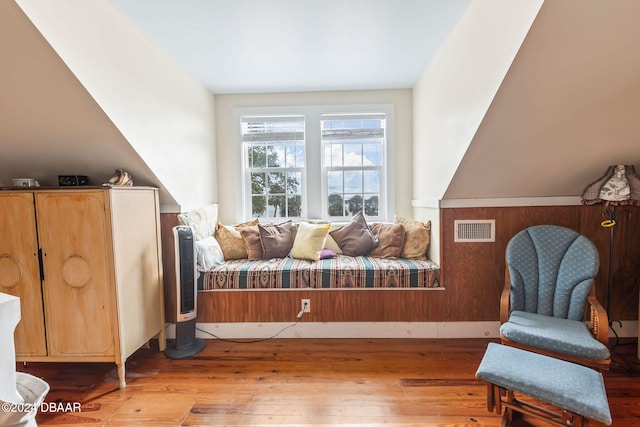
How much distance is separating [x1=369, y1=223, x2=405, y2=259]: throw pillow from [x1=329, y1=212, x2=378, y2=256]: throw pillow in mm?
63

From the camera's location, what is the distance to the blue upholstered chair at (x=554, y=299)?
1640 millimetres

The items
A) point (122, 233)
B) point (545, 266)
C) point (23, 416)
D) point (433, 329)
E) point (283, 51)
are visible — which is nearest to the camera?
point (23, 416)

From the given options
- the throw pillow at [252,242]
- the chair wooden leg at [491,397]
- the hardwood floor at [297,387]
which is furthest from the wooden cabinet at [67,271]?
the chair wooden leg at [491,397]

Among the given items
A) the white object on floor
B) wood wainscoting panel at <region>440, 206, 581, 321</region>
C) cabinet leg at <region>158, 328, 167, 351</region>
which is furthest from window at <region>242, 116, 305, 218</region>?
the white object on floor

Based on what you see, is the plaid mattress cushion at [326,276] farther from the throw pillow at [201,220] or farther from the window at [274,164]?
the window at [274,164]

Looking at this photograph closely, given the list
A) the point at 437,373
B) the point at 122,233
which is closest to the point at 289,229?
the point at 122,233

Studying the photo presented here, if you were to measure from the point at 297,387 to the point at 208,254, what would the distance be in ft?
4.51

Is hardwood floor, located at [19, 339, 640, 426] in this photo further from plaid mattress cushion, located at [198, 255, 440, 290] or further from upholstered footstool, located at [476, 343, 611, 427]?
plaid mattress cushion, located at [198, 255, 440, 290]

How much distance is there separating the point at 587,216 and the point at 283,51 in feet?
9.55

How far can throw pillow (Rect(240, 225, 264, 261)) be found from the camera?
2854 mm

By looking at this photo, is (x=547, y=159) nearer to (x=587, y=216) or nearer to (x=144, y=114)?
(x=587, y=216)

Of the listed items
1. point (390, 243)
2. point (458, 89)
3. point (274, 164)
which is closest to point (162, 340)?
point (274, 164)

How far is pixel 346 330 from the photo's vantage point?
2498 mm

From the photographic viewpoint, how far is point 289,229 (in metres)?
3.06
